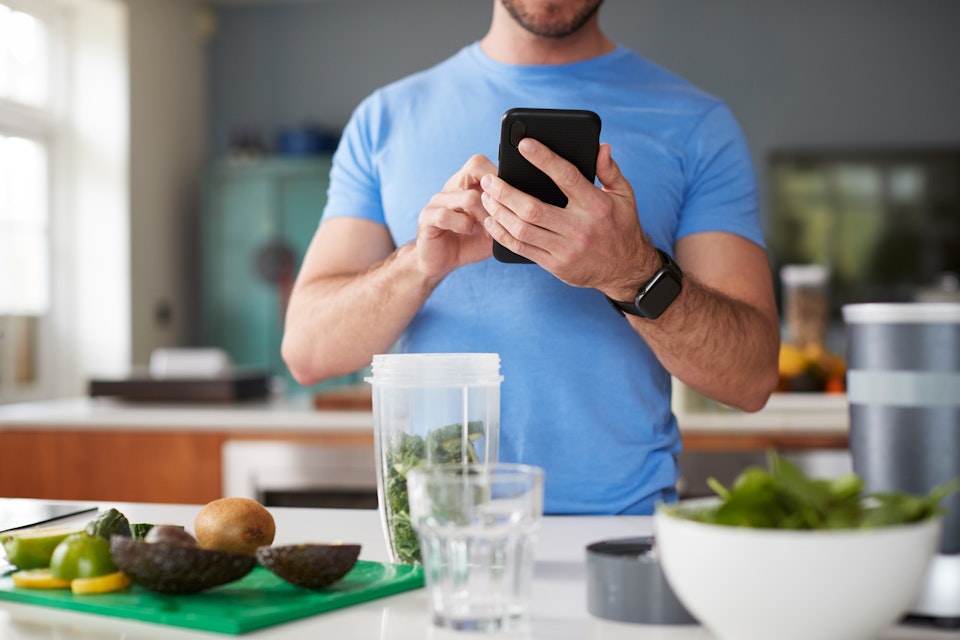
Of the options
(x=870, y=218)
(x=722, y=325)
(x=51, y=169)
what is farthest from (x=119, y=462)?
(x=870, y=218)

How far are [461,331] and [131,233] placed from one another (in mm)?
4471

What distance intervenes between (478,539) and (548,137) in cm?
45

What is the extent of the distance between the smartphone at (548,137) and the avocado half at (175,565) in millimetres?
461

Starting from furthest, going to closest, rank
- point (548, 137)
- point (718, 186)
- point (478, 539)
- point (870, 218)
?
point (870, 218) → point (718, 186) → point (548, 137) → point (478, 539)

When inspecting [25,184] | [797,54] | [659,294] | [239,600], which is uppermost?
[797,54]

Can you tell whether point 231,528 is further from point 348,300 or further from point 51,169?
point 51,169

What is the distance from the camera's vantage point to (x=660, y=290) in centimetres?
113

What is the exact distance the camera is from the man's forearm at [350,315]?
1.28m

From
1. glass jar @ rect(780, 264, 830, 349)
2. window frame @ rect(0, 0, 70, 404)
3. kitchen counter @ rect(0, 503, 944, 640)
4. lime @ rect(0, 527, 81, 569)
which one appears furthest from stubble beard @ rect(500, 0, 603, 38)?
window frame @ rect(0, 0, 70, 404)

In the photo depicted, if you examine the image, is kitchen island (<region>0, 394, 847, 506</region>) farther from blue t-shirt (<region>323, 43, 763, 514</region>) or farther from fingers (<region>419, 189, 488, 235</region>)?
fingers (<region>419, 189, 488, 235</region>)

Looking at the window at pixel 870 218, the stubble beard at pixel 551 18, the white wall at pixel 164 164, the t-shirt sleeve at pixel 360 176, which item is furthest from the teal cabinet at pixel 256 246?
the stubble beard at pixel 551 18

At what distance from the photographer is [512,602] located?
0.74 metres

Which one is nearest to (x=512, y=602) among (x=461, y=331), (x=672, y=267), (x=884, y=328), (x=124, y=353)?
(x=884, y=328)

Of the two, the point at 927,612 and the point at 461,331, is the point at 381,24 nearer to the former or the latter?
the point at 461,331
